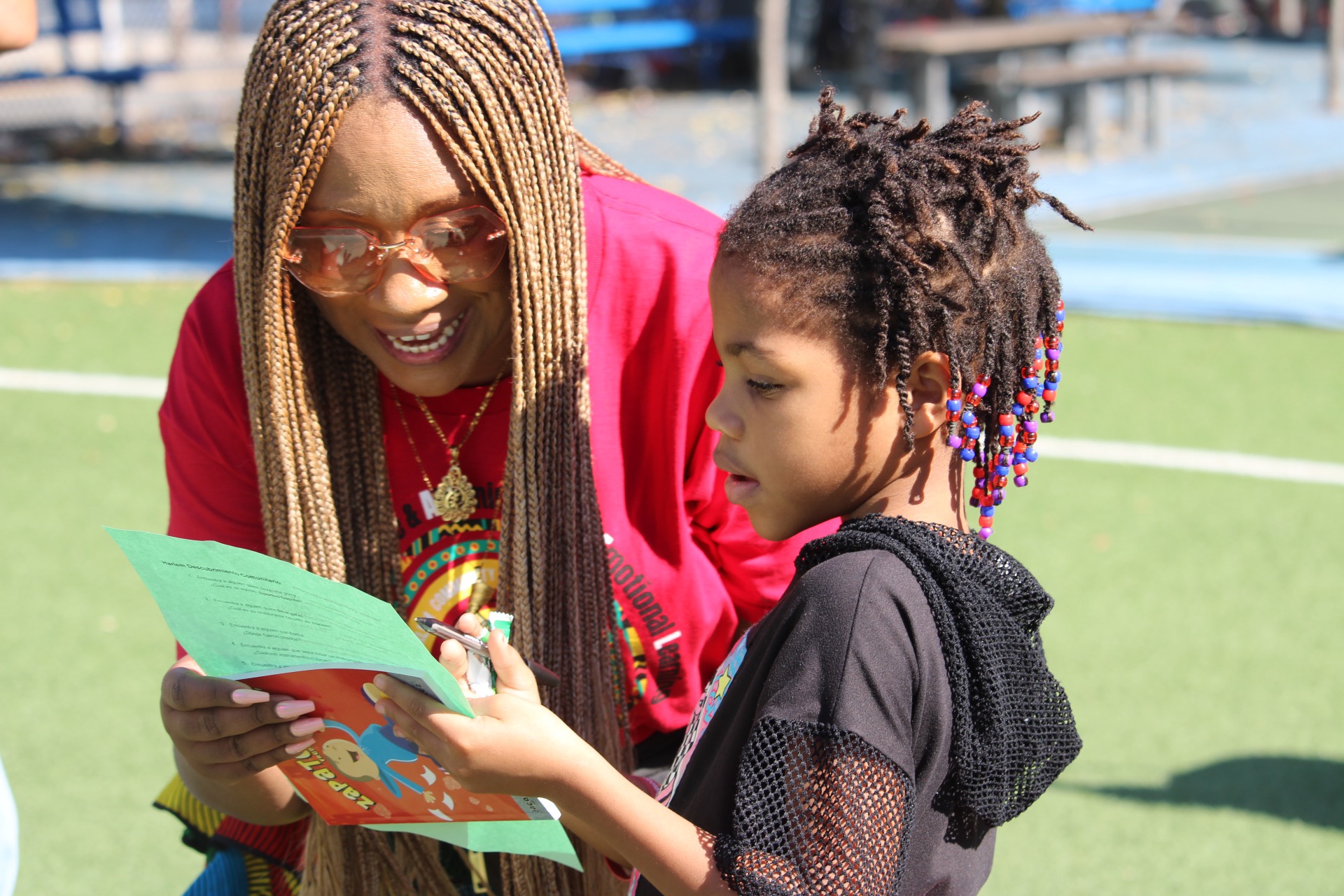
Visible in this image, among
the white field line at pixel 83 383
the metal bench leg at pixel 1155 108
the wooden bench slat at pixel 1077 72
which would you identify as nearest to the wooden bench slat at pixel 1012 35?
the wooden bench slat at pixel 1077 72

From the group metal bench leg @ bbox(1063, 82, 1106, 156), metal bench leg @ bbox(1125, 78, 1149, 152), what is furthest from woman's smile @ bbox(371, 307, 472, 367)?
metal bench leg @ bbox(1125, 78, 1149, 152)

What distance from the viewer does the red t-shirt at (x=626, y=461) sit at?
2.16 meters

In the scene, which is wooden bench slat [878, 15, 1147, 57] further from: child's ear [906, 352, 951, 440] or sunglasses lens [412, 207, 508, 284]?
child's ear [906, 352, 951, 440]

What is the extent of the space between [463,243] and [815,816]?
95 centimetres

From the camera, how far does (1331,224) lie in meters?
10.4

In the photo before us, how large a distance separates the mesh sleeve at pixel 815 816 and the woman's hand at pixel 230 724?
2.05 feet

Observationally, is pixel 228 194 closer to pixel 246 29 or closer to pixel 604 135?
pixel 604 135

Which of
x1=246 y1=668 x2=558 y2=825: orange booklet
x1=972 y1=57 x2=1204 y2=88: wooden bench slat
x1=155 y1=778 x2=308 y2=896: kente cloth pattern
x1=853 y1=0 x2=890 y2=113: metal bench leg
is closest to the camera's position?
x1=246 y1=668 x2=558 y2=825: orange booklet

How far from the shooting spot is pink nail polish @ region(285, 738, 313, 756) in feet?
6.18

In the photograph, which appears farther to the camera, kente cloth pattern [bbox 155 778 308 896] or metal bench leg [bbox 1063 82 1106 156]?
metal bench leg [bbox 1063 82 1106 156]

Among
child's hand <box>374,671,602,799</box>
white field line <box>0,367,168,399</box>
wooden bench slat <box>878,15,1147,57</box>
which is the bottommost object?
white field line <box>0,367,168,399</box>

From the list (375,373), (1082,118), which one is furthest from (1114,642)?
(1082,118)

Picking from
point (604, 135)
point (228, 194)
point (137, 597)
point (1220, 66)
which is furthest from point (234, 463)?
point (1220, 66)

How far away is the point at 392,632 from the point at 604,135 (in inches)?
555
